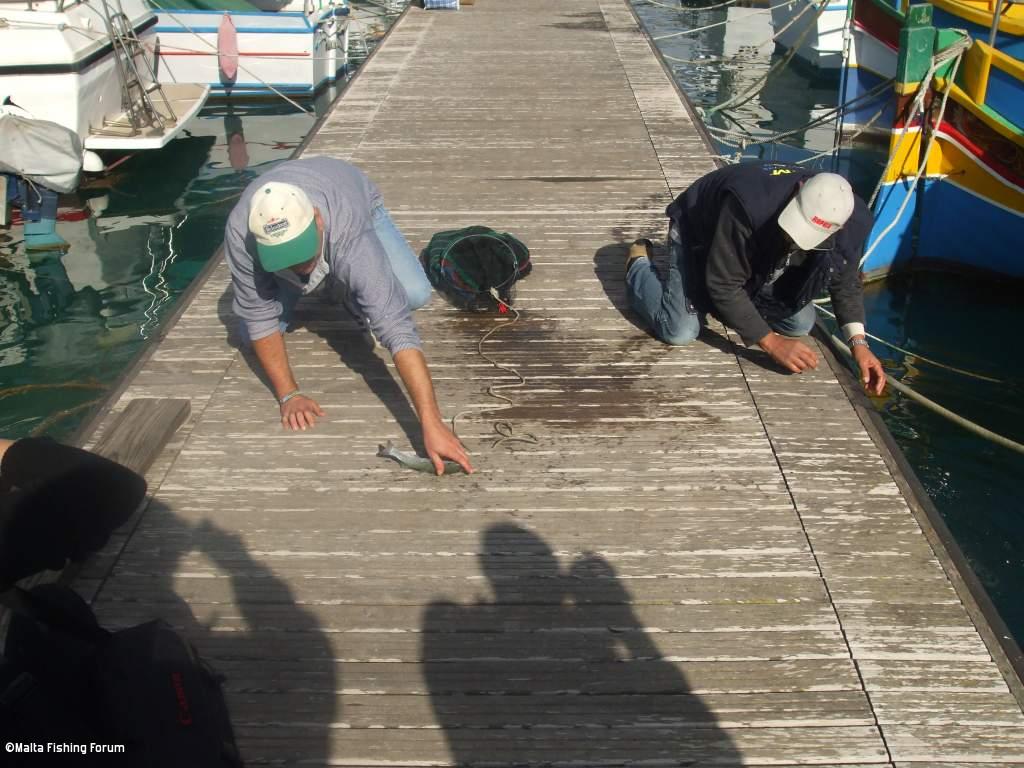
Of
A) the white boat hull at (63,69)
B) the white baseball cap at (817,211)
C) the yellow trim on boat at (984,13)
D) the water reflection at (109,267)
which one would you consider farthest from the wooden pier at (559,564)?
the white boat hull at (63,69)

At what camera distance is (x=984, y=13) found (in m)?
9.48

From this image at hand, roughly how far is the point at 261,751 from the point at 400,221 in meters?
4.19

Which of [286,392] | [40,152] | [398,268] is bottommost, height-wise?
[40,152]

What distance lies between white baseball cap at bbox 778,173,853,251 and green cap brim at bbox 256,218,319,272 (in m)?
1.78

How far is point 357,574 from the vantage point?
3113 millimetres

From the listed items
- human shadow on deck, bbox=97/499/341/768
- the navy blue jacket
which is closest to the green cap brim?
human shadow on deck, bbox=97/499/341/768

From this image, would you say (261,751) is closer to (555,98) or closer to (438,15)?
(555,98)

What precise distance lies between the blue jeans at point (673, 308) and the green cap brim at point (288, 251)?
6.00 feet

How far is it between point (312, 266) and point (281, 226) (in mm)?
300

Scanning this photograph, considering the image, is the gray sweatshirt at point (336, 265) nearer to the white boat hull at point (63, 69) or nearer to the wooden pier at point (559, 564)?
the wooden pier at point (559, 564)

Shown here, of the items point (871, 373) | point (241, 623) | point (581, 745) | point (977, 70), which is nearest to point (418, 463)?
point (241, 623)

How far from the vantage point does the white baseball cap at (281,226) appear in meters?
3.18

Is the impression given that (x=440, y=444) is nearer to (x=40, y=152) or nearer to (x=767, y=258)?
(x=767, y=258)

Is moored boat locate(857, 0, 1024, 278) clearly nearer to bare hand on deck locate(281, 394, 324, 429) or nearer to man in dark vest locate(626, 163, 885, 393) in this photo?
man in dark vest locate(626, 163, 885, 393)
